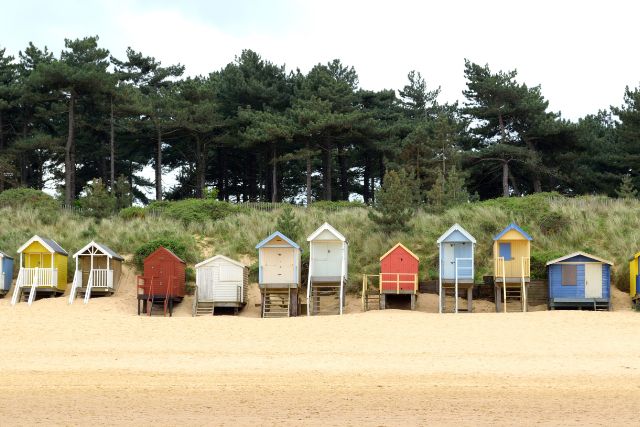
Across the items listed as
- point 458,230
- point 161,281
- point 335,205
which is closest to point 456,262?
point 458,230

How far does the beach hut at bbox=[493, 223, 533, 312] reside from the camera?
3511cm

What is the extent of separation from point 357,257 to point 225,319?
10.0 metres

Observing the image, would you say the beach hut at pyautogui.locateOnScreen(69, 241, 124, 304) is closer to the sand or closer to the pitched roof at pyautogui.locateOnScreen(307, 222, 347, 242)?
the sand

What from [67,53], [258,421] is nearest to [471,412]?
[258,421]

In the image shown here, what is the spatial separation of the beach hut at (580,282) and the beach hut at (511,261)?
1.17 metres

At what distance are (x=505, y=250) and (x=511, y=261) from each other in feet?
1.79

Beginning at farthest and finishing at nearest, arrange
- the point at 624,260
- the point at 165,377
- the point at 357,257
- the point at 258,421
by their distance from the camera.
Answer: the point at 357,257 → the point at 624,260 → the point at 165,377 → the point at 258,421

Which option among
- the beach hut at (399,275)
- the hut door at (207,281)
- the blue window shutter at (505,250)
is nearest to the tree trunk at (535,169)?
the blue window shutter at (505,250)

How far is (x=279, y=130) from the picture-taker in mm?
56469

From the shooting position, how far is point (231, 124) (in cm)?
6094

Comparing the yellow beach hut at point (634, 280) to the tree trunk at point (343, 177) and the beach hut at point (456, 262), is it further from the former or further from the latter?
the tree trunk at point (343, 177)

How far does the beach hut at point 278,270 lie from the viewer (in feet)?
116

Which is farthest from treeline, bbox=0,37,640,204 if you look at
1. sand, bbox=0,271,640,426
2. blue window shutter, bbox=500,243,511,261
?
sand, bbox=0,271,640,426

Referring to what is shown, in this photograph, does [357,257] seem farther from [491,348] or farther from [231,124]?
[231,124]
